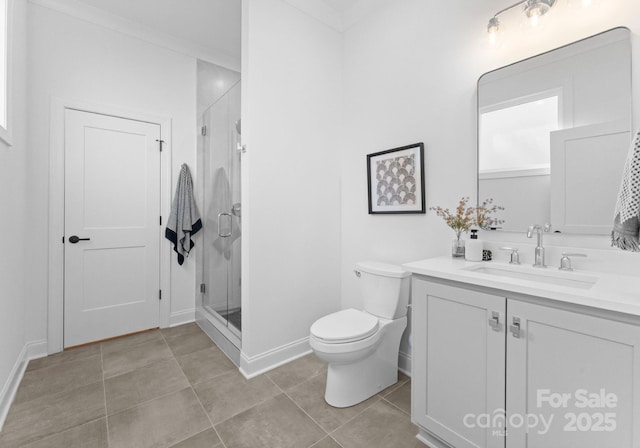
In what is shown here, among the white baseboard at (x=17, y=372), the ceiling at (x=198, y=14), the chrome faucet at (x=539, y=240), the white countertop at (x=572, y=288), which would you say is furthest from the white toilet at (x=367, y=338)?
the ceiling at (x=198, y=14)

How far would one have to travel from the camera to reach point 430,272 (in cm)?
139

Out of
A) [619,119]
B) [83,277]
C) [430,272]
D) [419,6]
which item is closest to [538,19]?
[619,119]

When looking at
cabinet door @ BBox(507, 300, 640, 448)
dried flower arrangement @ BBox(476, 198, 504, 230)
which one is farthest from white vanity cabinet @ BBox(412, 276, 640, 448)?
dried flower arrangement @ BBox(476, 198, 504, 230)

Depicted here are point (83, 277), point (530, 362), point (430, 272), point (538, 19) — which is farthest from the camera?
point (83, 277)

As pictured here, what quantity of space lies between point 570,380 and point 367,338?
93 cm

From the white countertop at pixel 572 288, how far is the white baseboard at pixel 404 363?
94cm

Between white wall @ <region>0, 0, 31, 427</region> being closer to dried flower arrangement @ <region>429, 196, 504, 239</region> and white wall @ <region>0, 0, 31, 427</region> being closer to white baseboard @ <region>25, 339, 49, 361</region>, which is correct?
white baseboard @ <region>25, 339, 49, 361</region>

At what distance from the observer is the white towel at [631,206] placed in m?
0.91

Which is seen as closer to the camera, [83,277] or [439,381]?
[439,381]

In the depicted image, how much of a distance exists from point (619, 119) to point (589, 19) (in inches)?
19.9

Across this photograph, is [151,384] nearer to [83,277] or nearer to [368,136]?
[83,277]

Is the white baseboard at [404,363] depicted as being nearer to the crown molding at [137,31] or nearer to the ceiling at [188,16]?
the ceiling at [188,16]

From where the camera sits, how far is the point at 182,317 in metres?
3.05

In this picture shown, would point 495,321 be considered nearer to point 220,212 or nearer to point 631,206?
point 631,206
